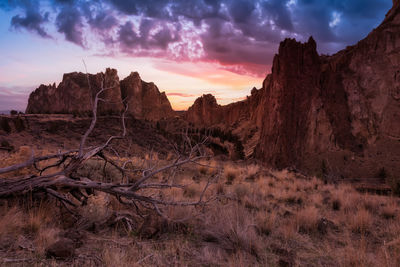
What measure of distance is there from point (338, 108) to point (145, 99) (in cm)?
7578

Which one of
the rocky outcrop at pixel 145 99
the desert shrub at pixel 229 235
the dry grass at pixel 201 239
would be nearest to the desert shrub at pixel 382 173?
the dry grass at pixel 201 239

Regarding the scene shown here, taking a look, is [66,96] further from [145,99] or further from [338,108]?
[338,108]

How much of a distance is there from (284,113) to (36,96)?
278ft

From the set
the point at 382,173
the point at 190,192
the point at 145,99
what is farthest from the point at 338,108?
the point at 145,99

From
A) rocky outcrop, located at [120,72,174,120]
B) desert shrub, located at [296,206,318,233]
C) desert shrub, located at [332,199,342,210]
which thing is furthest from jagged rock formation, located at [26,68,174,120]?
desert shrub, located at [296,206,318,233]

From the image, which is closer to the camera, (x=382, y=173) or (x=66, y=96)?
(x=382, y=173)

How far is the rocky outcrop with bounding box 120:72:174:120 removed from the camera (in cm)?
9275

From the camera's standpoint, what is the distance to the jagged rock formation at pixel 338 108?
29031 millimetres

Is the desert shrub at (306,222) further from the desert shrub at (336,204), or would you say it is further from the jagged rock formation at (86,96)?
the jagged rock formation at (86,96)

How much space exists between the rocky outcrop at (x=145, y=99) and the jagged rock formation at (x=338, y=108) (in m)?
63.5

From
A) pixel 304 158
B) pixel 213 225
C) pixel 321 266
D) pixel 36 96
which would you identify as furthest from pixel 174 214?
pixel 36 96

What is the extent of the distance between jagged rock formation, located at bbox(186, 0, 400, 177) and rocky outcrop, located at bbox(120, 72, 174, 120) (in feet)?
208

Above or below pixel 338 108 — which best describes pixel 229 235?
below

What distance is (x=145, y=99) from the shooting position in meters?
98.0
